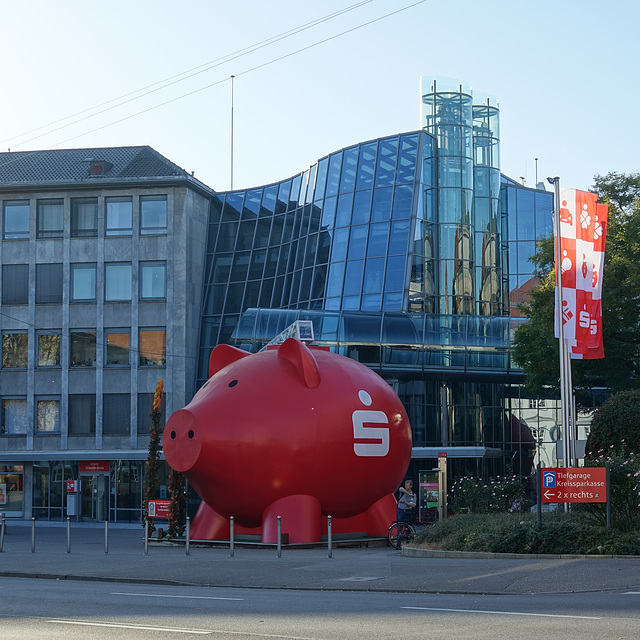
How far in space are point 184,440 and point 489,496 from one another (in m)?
8.63

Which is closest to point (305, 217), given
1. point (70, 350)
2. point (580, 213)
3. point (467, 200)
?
point (467, 200)

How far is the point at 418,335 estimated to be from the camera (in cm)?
4338

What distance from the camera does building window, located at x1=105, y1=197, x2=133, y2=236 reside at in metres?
49.0

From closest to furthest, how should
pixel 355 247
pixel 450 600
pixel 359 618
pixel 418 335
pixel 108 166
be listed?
pixel 359 618, pixel 450 600, pixel 418 335, pixel 355 247, pixel 108 166

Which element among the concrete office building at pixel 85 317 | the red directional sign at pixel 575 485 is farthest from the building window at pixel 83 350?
the red directional sign at pixel 575 485

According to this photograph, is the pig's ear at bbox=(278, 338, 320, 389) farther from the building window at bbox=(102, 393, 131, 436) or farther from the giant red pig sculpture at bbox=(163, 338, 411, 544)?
the building window at bbox=(102, 393, 131, 436)

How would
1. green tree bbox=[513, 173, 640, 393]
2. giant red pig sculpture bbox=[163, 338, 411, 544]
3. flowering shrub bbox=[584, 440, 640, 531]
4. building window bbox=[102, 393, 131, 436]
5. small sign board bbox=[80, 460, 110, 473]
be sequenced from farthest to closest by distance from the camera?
building window bbox=[102, 393, 131, 436]
small sign board bbox=[80, 460, 110, 473]
green tree bbox=[513, 173, 640, 393]
giant red pig sculpture bbox=[163, 338, 411, 544]
flowering shrub bbox=[584, 440, 640, 531]

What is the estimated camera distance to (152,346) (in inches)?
1908

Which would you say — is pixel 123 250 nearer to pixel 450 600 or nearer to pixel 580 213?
pixel 580 213

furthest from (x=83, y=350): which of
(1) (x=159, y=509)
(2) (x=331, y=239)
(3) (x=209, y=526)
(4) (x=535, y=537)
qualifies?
(4) (x=535, y=537)

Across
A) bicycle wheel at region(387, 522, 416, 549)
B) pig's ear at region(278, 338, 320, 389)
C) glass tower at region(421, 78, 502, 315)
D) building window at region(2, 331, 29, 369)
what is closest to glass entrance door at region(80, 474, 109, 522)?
building window at region(2, 331, 29, 369)

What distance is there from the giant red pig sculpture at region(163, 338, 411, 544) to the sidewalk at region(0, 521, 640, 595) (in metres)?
0.92

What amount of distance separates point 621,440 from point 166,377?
27907 mm

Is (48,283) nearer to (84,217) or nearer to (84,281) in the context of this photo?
(84,281)
